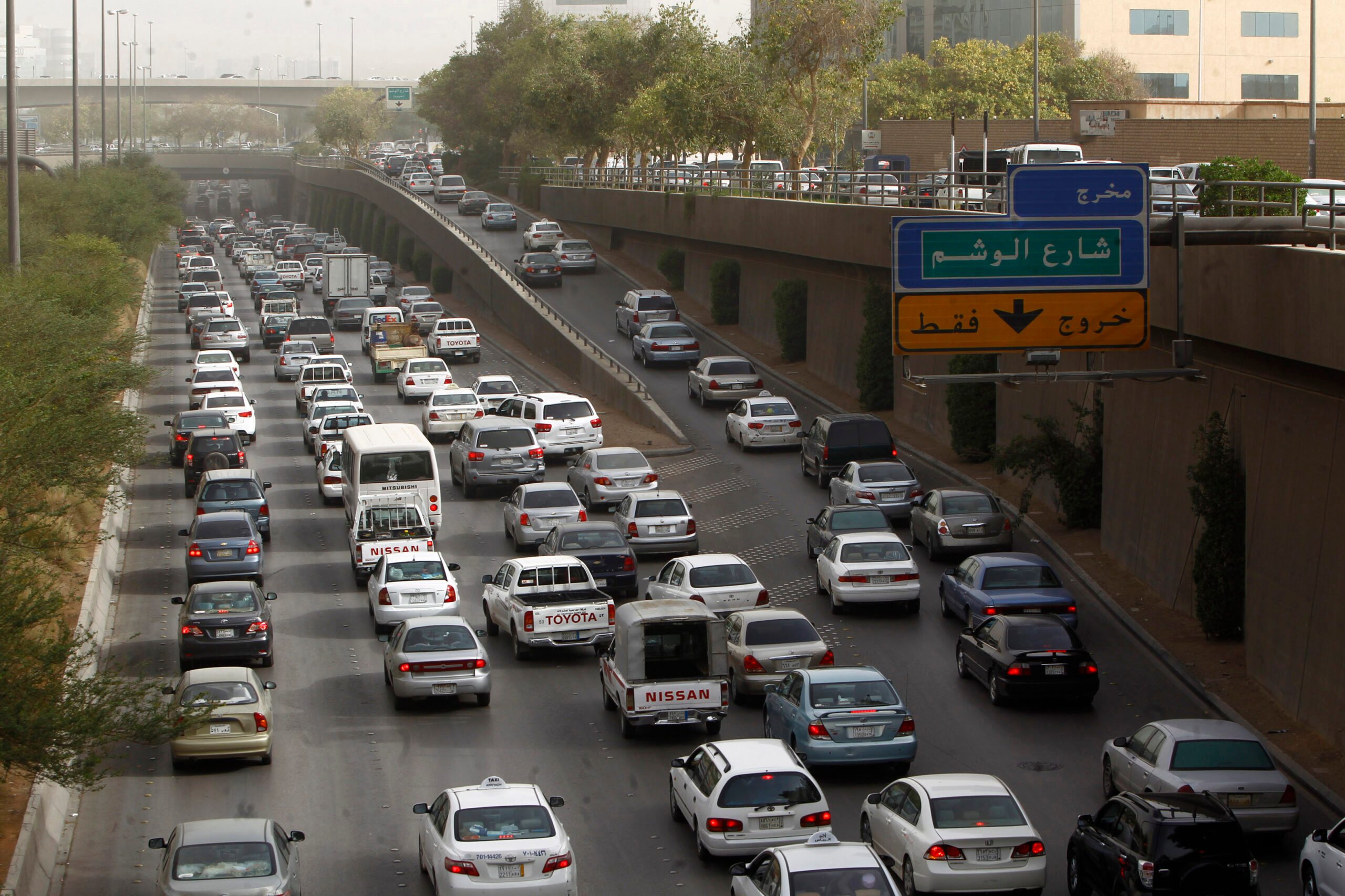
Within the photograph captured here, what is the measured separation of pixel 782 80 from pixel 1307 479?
4417cm

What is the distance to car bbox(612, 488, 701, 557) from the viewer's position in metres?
29.6

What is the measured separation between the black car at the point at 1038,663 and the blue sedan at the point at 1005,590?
173cm

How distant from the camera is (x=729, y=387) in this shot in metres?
44.5

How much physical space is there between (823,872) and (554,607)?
11745mm

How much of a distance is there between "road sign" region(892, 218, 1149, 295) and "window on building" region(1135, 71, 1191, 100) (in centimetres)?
7110

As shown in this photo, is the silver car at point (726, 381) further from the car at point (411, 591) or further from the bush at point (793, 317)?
the car at point (411, 591)

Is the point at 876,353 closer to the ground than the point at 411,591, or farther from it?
farther from it

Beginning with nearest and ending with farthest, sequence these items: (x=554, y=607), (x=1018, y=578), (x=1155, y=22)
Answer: (x=554, y=607) < (x=1018, y=578) < (x=1155, y=22)

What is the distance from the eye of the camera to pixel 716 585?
24453 mm

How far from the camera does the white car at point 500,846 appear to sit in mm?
13875

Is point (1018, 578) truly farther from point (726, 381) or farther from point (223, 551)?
point (726, 381)

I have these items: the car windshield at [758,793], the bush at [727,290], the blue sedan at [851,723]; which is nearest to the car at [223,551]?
the blue sedan at [851,723]

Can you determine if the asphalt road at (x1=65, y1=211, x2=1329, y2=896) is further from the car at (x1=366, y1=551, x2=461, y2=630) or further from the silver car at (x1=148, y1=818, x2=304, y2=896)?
the silver car at (x1=148, y1=818, x2=304, y2=896)

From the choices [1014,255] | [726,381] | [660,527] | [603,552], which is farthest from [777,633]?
[726,381]
